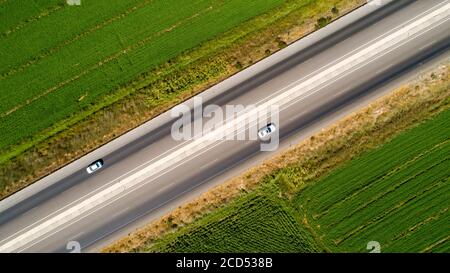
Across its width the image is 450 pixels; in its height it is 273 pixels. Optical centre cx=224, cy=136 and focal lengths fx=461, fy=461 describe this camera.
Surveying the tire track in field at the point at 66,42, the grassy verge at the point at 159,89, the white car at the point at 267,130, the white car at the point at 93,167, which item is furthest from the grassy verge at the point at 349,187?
the tire track in field at the point at 66,42

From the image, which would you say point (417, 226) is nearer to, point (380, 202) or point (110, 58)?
point (380, 202)

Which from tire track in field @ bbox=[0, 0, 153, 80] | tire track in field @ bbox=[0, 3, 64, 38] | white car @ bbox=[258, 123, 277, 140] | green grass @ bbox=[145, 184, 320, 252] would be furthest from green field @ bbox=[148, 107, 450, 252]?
tire track in field @ bbox=[0, 3, 64, 38]

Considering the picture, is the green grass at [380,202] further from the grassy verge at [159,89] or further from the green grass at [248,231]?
the grassy verge at [159,89]

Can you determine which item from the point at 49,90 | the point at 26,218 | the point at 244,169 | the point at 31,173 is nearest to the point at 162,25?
the point at 49,90

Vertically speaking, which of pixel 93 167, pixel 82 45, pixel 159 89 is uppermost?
pixel 82 45

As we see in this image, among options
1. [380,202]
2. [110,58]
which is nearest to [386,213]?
[380,202]

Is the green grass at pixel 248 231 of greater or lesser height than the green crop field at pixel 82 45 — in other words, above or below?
below

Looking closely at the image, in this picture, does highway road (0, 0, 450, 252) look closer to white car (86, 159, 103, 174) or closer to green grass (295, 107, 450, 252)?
white car (86, 159, 103, 174)

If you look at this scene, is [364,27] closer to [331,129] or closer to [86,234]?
[331,129]
